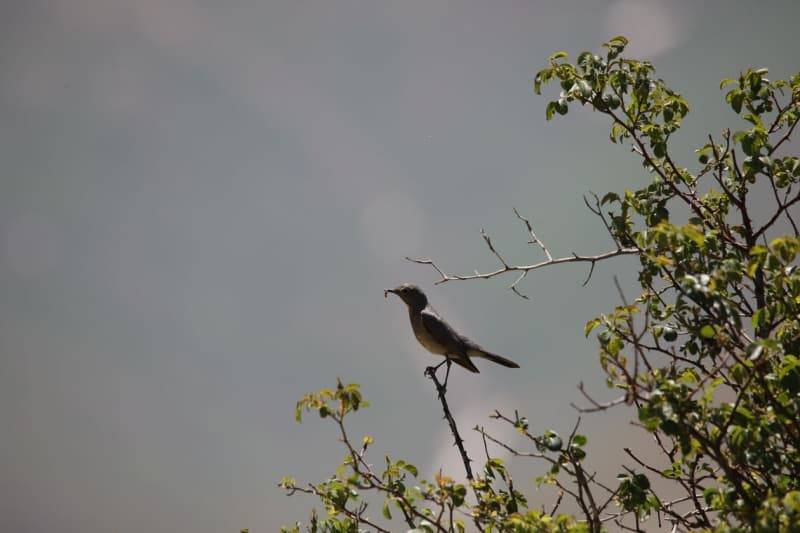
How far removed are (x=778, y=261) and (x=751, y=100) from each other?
193 centimetres

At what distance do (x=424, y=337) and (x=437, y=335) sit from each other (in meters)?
0.21

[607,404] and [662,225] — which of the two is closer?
[607,404]

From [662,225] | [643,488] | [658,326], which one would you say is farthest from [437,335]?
[662,225]

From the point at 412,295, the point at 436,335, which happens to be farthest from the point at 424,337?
the point at 412,295

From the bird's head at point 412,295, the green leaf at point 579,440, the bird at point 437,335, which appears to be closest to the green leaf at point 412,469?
the green leaf at point 579,440

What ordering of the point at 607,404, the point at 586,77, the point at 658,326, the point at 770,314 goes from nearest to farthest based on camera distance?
the point at 607,404 < the point at 770,314 < the point at 658,326 < the point at 586,77

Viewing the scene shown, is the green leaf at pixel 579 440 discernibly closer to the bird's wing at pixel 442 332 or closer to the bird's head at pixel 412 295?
the bird's wing at pixel 442 332

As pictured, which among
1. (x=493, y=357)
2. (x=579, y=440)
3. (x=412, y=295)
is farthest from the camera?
(x=412, y=295)

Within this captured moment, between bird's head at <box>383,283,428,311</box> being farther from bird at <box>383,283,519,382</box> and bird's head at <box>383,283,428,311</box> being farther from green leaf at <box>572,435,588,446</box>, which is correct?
green leaf at <box>572,435,588,446</box>

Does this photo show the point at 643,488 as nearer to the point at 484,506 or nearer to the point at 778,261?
the point at 484,506

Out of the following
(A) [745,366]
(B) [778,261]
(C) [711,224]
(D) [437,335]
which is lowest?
(A) [745,366]

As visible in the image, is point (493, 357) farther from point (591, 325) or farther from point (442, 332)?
point (591, 325)

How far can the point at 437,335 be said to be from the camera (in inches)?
297

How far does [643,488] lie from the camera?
3.79m
